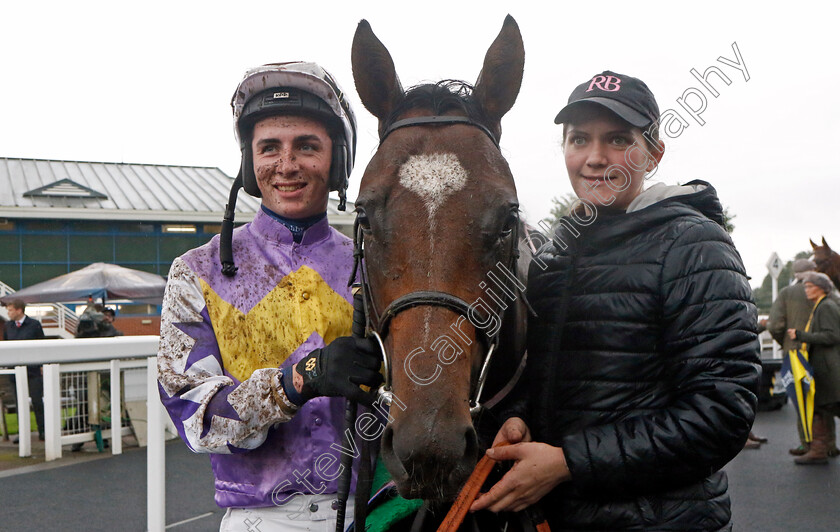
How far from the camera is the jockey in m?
1.85

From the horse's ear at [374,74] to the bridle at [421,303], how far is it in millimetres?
115

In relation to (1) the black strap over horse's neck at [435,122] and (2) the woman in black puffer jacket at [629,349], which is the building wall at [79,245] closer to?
(1) the black strap over horse's neck at [435,122]

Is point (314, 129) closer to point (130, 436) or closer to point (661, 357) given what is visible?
point (661, 357)

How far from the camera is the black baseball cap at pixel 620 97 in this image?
6.30ft

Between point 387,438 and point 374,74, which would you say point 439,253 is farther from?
point 374,74

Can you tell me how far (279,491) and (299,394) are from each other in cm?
37

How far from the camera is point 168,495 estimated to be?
6.87 metres

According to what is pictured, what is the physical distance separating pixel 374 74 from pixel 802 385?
298 inches

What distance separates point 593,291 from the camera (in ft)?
6.13

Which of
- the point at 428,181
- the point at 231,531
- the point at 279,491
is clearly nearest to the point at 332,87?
the point at 428,181

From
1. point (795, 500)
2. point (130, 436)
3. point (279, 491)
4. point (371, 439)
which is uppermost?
A: point (371, 439)

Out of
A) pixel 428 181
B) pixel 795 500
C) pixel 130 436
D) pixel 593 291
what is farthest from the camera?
pixel 795 500

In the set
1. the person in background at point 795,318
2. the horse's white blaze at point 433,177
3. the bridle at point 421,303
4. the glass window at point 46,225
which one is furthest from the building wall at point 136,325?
the horse's white blaze at point 433,177

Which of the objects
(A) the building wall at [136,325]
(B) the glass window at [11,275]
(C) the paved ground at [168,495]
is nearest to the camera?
(C) the paved ground at [168,495]
